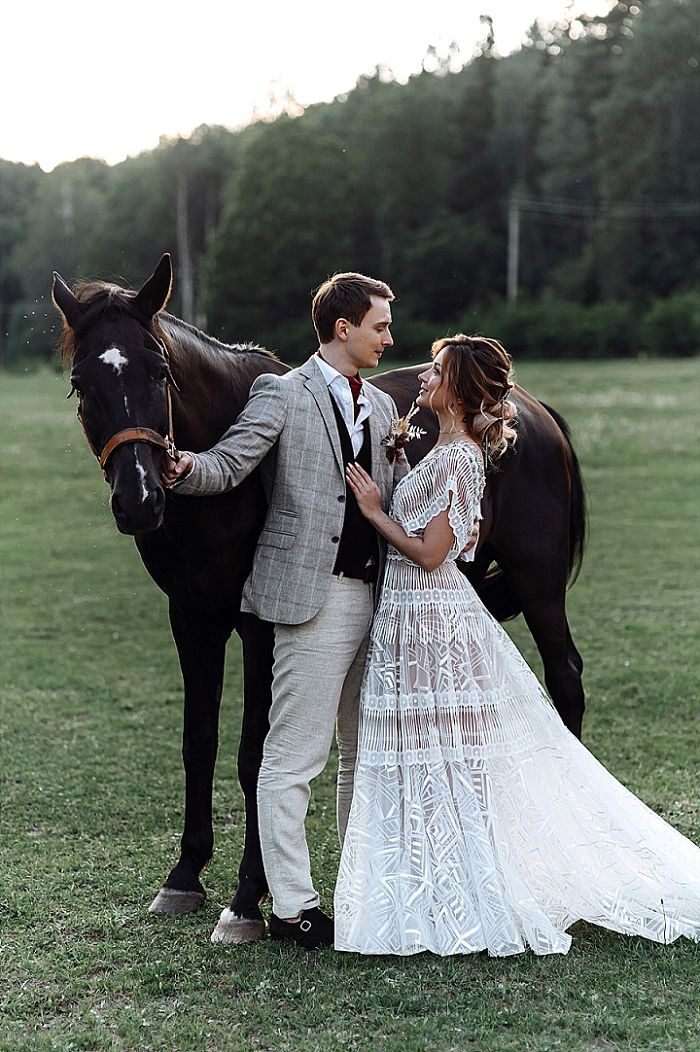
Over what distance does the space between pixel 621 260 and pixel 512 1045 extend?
50.5m

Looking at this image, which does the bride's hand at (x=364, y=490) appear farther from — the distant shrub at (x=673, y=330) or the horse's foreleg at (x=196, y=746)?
the distant shrub at (x=673, y=330)

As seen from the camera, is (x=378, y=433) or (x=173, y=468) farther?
(x=378, y=433)

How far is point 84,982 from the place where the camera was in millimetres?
3639

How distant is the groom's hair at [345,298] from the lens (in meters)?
3.69

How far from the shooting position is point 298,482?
3748 mm

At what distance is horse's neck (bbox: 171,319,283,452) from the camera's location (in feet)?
12.7

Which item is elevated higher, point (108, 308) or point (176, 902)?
point (108, 308)

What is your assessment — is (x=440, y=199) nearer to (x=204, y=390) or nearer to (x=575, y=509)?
(x=575, y=509)

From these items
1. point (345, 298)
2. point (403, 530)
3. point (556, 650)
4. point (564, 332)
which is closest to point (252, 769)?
point (403, 530)

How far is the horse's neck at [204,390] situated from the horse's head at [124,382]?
0.78ft

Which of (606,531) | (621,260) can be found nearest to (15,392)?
(606,531)

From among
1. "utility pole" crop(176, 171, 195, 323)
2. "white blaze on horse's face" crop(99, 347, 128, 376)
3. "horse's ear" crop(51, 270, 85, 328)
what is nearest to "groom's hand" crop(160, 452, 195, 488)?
"white blaze on horse's face" crop(99, 347, 128, 376)

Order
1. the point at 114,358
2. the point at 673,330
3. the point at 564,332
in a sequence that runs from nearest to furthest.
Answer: the point at 114,358
the point at 673,330
the point at 564,332

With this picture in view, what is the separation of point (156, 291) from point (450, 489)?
3.72 feet
